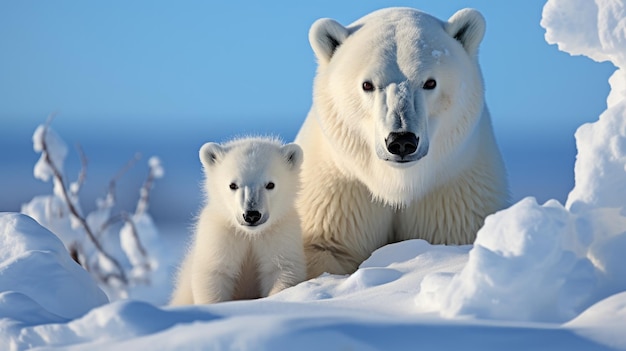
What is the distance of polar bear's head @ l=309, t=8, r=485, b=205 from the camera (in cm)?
433

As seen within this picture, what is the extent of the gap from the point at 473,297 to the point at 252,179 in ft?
6.68

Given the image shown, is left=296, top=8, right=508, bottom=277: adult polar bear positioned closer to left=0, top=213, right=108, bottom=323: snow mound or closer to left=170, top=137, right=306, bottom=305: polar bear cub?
left=170, top=137, right=306, bottom=305: polar bear cub

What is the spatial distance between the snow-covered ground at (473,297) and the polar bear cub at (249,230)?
635mm

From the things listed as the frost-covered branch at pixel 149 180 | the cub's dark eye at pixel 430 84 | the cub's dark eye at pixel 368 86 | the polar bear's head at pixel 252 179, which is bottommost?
the polar bear's head at pixel 252 179

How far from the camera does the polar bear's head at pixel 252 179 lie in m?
4.61

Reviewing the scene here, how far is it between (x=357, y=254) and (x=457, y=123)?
3.06 feet

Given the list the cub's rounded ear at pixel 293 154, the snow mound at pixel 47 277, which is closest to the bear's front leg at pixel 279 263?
the cub's rounded ear at pixel 293 154

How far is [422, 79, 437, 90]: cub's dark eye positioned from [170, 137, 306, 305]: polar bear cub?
84 cm

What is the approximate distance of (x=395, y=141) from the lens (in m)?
4.20

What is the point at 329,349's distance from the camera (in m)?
2.44

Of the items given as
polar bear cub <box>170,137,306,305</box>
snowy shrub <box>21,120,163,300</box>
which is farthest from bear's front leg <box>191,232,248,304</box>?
snowy shrub <box>21,120,163,300</box>

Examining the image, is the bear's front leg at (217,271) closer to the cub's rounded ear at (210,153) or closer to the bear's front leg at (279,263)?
the bear's front leg at (279,263)

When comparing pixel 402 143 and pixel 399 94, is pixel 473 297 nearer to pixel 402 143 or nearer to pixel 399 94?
pixel 402 143

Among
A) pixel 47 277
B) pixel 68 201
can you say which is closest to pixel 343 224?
pixel 47 277
